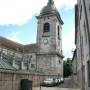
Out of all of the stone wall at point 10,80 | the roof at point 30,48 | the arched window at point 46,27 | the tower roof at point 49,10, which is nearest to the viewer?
the stone wall at point 10,80

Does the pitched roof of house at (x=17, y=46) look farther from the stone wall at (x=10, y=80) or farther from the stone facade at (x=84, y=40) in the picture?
the stone wall at (x=10, y=80)

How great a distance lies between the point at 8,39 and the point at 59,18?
17.4 meters

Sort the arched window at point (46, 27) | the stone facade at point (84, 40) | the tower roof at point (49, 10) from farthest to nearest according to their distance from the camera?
the tower roof at point (49, 10) < the arched window at point (46, 27) < the stone facade at point (84, 40)

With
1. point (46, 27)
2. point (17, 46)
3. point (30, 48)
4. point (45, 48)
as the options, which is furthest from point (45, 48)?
point (17, 46)

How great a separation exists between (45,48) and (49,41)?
2.38 m

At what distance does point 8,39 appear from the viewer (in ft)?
201

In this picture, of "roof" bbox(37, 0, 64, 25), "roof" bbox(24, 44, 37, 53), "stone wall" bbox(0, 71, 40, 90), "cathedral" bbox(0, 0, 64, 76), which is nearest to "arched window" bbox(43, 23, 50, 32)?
"cathedral" bbox(0, 0, 64, 76)

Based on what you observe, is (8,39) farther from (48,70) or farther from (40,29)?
(48,70)

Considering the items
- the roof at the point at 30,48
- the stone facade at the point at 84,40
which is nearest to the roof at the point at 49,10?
the roof at the point at 30,48

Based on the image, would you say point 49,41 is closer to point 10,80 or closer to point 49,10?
point 49,10

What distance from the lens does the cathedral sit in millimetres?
54491

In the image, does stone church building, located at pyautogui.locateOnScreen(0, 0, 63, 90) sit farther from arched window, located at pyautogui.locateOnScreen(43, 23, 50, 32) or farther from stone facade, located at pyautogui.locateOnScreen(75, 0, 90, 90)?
stone facade, located at pyautogui.locateOnScreen(75, 0, 90, 90)

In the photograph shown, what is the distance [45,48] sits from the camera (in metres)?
56.8

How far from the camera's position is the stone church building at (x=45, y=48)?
2144 inches
